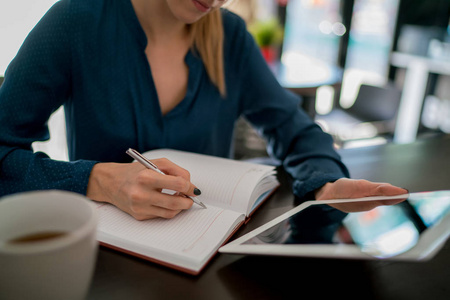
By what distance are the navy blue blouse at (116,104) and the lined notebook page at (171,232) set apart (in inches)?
4.8


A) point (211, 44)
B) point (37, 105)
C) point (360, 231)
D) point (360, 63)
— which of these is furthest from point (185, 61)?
point (360, 63)

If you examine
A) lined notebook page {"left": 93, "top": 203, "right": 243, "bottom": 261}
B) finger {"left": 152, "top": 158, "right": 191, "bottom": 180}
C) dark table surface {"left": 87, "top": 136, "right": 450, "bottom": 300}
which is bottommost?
dark table surface {"left": 87, "top": 136, "right": 450, "bottom": 300}

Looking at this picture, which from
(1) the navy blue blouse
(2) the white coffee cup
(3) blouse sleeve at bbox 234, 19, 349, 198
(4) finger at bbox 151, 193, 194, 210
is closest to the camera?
(2) the white coffee cup

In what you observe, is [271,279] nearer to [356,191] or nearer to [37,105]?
[356,191]

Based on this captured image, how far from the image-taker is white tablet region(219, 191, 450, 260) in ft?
1.29

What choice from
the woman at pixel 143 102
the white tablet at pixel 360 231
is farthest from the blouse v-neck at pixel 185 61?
the white tablet at pixel 360 231

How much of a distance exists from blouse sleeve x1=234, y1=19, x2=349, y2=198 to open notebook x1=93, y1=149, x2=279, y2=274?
150mm

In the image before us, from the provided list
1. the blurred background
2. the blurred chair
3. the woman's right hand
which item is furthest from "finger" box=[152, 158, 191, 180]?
the blurred chair

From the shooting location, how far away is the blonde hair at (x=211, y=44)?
0.94 meters

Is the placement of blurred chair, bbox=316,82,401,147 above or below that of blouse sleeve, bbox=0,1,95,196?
below

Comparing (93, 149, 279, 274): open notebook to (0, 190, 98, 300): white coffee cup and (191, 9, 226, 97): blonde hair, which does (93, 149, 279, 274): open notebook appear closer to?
(0, 190, 98, 300): white coffee cup

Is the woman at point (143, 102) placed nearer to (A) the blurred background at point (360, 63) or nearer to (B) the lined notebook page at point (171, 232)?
(B) the lined notebook page at point (171, 232)

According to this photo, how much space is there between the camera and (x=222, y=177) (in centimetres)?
65

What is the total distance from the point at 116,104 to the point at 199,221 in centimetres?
43
